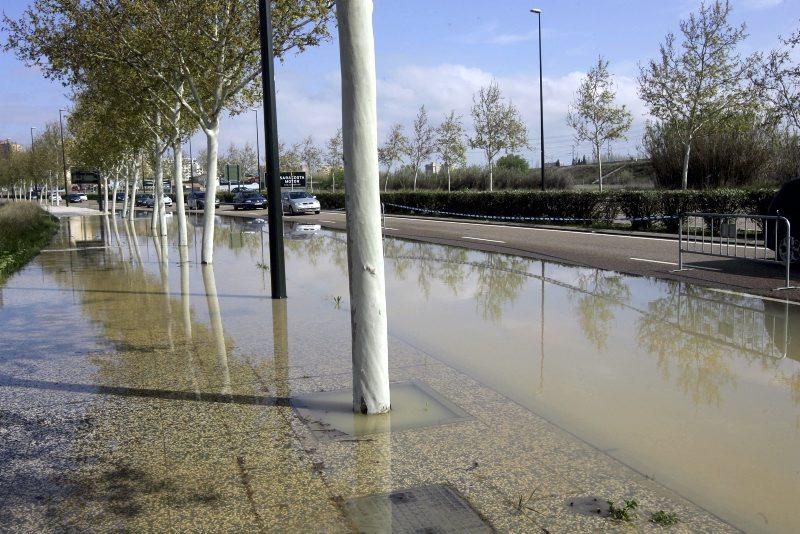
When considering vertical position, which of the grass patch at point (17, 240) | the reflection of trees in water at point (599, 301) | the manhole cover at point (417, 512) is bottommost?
the manhole cover at point (417, 512)

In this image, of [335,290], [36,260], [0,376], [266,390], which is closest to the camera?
[266,390]

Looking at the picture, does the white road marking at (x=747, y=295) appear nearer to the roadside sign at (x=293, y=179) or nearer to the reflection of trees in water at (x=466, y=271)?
the reflection of trees in water at (x=466, y=271)

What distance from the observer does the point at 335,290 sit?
39.7 feet

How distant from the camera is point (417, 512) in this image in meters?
3.82

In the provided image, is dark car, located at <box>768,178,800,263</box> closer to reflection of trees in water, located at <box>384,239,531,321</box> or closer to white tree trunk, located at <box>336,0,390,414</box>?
reflection of trees in water, located at <box>384,239,531,321</box>

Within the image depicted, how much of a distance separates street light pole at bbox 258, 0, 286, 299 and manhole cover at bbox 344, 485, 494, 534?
7006 millimetres

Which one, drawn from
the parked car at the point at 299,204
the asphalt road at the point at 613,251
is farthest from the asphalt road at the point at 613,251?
the parked car at the point at 299,204

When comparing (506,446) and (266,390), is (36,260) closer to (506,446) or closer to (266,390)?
(266,390)

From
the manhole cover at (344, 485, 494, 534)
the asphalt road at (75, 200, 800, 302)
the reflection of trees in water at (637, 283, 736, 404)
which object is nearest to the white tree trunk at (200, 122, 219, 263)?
the asphalt road at (75, 200, 800, 302)

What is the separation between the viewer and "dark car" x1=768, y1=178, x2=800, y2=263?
39.1 feet

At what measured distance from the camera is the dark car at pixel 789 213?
1193 cm

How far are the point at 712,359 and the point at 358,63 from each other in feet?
14.3

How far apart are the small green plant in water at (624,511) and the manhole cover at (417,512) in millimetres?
645

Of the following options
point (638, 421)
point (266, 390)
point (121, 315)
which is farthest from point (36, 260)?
point (638, 421)
